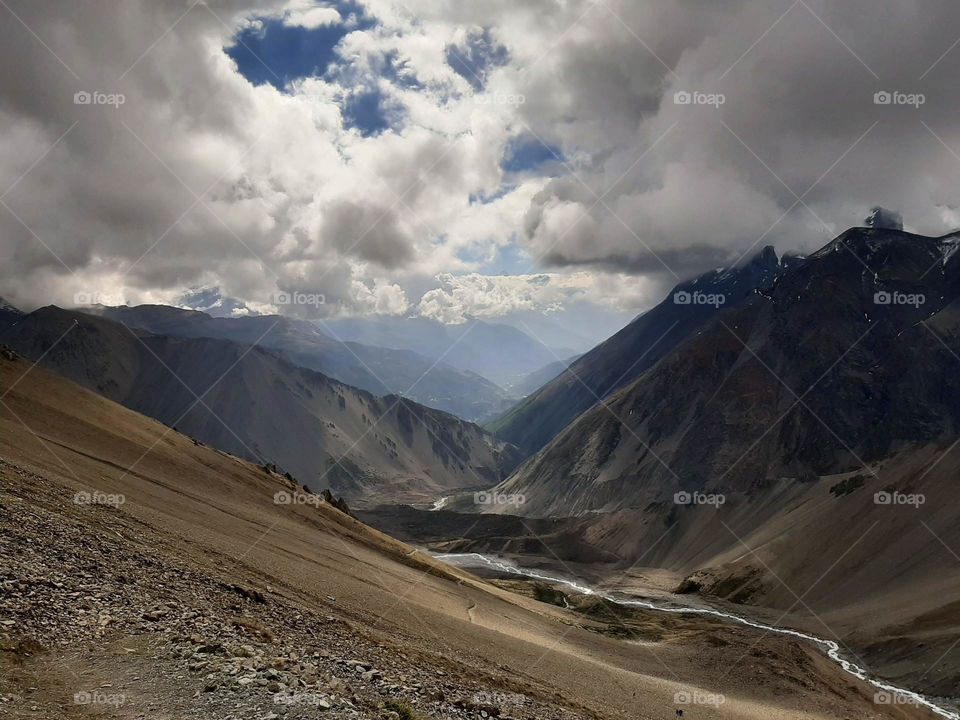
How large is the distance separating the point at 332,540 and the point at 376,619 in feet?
80.3

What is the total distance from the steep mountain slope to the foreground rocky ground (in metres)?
0.08

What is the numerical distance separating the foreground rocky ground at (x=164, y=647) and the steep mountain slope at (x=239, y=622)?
0.08m

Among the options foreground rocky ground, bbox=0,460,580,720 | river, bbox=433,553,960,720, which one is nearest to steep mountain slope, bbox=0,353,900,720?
foreground rocky ground, bbox=0,460,580,720

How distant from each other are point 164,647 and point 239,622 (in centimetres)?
356

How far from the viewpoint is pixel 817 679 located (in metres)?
55.3

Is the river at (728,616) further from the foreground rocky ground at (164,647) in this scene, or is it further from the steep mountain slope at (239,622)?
the foreground rocky ground at (164,647)

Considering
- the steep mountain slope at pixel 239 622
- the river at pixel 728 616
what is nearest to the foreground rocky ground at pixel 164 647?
the steep mountain slope at pixel 239 622

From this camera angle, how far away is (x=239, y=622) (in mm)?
21516

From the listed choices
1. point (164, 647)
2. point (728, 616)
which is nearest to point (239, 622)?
point (164, 647)

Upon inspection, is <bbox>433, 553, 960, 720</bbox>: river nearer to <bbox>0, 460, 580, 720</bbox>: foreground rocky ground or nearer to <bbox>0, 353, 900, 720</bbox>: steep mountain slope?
<bbox>0, 353, 900, 720</bbox>: steep mountain slope

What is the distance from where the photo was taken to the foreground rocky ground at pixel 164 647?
613 inches

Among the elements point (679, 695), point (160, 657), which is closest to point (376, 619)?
point (160, 657)

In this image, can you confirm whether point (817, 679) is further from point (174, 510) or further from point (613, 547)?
point (613, 547)

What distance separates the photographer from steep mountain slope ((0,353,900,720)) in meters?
16.6
